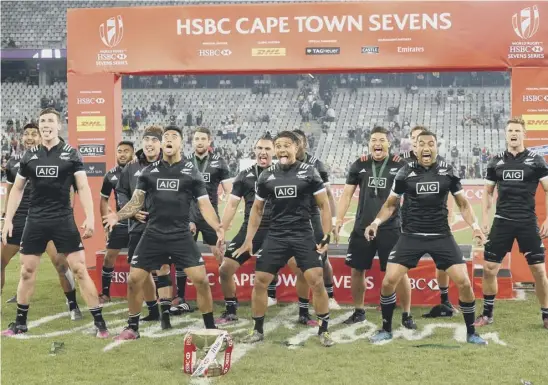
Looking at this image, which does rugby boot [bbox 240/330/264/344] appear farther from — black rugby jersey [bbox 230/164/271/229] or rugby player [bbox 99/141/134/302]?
rugby player [bbox 99/141/134/302]

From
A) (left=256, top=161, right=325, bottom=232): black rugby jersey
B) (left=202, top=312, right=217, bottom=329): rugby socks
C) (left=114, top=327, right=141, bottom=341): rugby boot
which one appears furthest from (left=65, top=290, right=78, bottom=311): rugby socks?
(left=256, top=161, right=325, bottom=232): black rugby jersey

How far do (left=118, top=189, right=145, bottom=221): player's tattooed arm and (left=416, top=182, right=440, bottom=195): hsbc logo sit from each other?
3.05 metres

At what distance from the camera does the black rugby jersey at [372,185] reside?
9047 mm

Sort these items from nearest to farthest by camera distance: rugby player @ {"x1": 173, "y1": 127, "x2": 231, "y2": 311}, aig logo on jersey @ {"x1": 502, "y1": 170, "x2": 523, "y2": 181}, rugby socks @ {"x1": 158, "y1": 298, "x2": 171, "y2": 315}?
aig logo on jersey @ {"x1": 502, "y1": 170, "x2": 523, "y2": 181} → rugby socks @ {"x1": 158, "y1": 298, "x2": 171, "y2": 315} → rugby player @ {"x1": 173, "y1": 127, "x2": 231, "y2": 311}

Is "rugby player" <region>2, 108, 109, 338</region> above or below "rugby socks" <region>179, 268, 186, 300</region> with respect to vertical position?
above

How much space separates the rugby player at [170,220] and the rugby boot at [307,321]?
152 cm

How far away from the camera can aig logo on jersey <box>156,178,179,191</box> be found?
7.85 meters

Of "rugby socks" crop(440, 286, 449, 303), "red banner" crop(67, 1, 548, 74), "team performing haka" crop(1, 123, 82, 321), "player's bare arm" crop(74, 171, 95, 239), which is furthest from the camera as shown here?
"red banner" crop(67, 1, 548, 74)

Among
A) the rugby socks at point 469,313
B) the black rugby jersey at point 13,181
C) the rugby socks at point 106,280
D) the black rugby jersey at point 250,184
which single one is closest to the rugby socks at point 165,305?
the black rugby jersey at point 250,184

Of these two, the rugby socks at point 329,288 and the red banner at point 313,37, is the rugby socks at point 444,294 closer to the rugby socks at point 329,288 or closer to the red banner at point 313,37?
the rugby socks at point 329,288

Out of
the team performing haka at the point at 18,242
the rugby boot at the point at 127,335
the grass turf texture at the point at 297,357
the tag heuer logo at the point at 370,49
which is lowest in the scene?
the grass turf texture at the point at 297,357

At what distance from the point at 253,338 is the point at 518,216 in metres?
3.48

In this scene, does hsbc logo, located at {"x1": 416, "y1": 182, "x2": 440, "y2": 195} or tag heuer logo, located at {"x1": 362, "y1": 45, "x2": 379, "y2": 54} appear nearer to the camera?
hsbc logo, located at {"x1": 416, "y1": 182, "x2": 440, "y2": 195}

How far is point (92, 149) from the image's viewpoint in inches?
496
